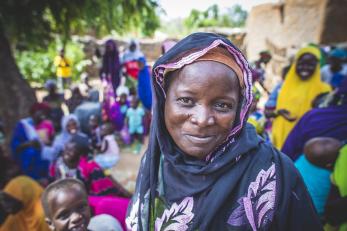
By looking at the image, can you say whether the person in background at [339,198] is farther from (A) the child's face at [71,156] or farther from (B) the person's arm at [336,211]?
(A) the child's face at [71,156]

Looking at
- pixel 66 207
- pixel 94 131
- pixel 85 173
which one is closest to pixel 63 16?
pixel 94 131

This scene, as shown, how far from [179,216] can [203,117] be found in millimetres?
325

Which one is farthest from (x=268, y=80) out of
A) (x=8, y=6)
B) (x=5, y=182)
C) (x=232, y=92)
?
(x=232, y=92)

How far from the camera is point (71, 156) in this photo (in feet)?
9.29

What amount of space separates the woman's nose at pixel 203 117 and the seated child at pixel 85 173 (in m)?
2.05

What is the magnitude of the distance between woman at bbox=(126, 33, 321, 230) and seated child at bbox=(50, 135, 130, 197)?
6.14ft

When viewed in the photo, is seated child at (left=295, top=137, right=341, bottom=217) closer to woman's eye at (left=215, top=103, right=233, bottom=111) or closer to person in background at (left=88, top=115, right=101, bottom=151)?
woman's eye at (left=215, top=103, right=233, bottom=111)

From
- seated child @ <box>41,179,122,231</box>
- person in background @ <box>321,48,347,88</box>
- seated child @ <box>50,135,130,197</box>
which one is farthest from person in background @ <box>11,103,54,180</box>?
person in background @ <box>321,48,347,88</box>

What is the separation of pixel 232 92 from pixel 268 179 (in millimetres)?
276

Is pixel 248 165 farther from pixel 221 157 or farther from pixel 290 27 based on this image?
pixel 290 27

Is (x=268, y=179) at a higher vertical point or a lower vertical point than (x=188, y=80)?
lower

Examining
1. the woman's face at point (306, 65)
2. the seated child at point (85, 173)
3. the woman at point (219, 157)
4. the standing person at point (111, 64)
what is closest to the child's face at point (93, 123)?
the standing person at point (111, 64)

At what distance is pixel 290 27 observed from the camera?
9.74 meters

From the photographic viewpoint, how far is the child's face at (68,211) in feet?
5.50
